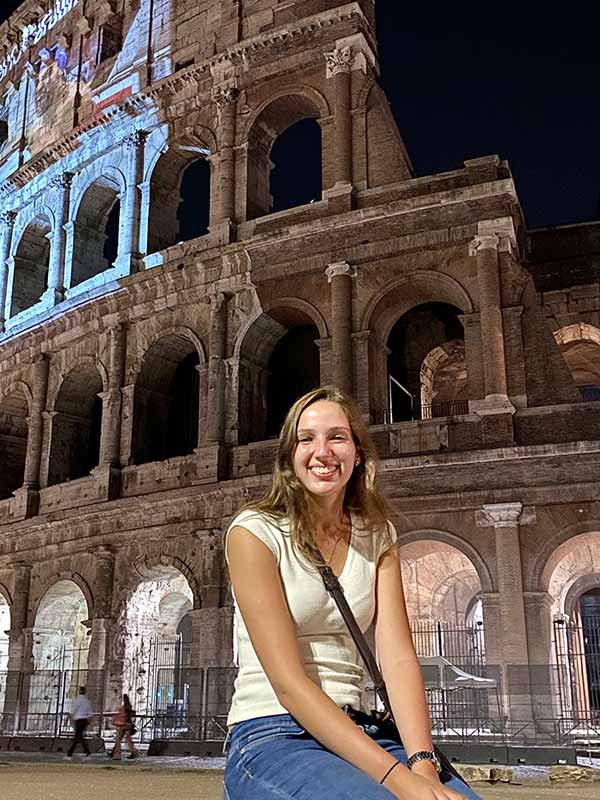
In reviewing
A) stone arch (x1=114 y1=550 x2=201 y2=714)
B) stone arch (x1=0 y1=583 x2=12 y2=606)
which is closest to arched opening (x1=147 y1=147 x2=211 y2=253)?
stone arch (x1=114 y1=550 x2=201 y2=714)

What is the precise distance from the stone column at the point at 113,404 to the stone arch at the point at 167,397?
36 centimetres

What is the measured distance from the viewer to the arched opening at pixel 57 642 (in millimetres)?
16219

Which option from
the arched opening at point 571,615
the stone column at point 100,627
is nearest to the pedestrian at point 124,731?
the stone column at point 100,627

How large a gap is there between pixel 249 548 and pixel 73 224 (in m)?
19.7

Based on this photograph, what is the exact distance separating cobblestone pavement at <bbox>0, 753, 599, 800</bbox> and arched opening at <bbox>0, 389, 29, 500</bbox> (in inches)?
418

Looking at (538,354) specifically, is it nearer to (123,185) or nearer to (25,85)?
(123,185)

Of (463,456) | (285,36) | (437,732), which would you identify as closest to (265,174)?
(285,36)

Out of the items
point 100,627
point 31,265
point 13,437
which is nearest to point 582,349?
point 100,627

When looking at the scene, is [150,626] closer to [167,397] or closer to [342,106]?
[167,397]

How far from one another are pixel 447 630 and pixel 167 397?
283 inches

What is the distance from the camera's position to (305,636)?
191 centimetres

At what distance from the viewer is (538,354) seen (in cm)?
1404

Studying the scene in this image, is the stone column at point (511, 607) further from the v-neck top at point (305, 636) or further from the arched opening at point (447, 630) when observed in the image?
the v-neck top at point (305, 636)

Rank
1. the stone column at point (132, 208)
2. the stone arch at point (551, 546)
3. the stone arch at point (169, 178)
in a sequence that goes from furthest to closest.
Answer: the stone arch at point (169, 178)
the stone column at point (132, 208)
the stone arch at point (551, 546)
